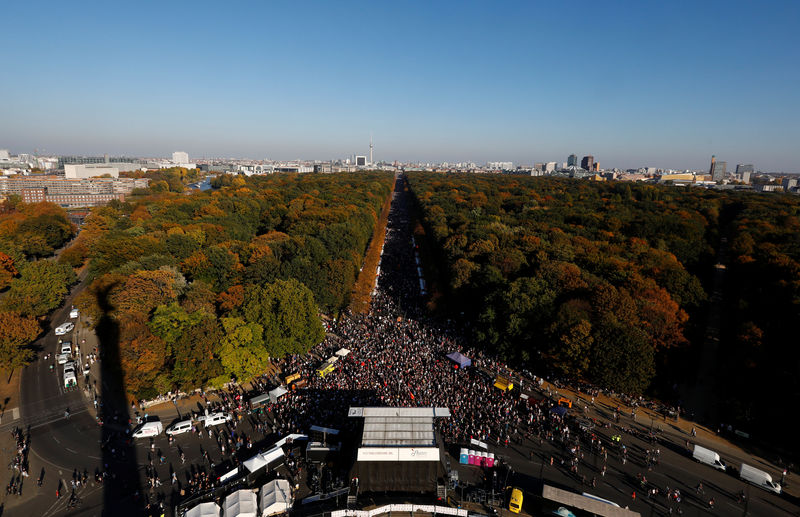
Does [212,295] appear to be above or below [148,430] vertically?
above

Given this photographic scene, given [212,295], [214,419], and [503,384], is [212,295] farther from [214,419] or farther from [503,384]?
[503,384]

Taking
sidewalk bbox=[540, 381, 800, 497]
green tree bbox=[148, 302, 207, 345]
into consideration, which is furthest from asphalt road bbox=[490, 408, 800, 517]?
green tree bbox=[148, 302, 207, 345]

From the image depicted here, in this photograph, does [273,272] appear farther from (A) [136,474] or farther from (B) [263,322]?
(A) [136,474]

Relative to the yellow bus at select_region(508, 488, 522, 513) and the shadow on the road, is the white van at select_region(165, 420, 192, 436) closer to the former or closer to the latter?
the shadow on the road

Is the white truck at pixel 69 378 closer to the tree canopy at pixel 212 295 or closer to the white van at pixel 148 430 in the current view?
the tree canopy at pixel 212 295

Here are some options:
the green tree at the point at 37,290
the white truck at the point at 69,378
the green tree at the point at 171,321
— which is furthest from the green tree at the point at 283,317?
the green tree at the point at 37,290

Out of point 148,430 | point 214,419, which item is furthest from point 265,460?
point 148,430
